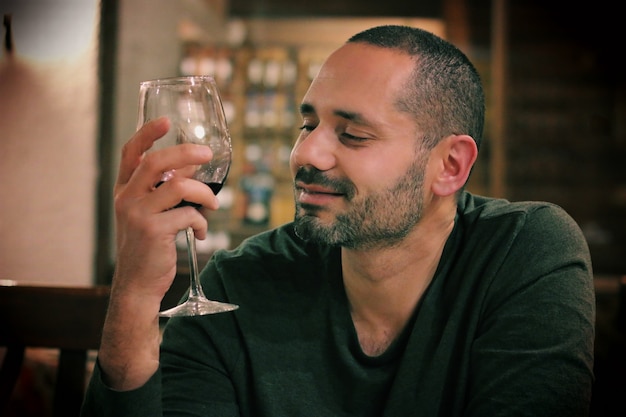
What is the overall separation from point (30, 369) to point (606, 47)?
4660mm

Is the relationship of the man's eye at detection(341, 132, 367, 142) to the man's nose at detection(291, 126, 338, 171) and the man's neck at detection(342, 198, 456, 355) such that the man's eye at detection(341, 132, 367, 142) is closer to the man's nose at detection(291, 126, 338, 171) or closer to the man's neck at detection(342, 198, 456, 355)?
the man's nose at detection(291, 126, 338, 171)

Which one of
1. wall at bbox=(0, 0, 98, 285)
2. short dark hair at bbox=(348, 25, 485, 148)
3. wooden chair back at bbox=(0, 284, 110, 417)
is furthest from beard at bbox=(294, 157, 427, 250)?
wall at bbox=(0, 0, 98, 285)

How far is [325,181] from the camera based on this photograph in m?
1.28

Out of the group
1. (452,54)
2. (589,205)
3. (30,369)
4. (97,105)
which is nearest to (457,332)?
(452,54)

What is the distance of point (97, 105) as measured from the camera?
11.7ft

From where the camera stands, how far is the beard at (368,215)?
4.19 feet

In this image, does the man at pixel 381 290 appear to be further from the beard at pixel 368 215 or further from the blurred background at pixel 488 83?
the blurred background at pixel 488 83

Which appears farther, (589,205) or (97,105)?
(589,205)

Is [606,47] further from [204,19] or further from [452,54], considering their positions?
[452,54]

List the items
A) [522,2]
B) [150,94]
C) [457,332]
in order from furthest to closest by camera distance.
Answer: [522,2] → [457,332] → [150,94]

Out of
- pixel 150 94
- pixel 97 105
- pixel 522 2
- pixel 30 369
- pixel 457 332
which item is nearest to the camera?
pixel 150 94

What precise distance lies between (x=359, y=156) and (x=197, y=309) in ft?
1.41

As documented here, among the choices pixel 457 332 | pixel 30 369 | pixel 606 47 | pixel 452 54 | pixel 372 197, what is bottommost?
pixel 30 369

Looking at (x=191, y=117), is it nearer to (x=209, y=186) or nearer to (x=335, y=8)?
(x=209, y=186)
